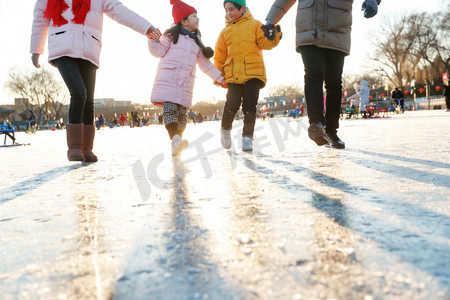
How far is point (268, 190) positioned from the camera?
1471 millimetres

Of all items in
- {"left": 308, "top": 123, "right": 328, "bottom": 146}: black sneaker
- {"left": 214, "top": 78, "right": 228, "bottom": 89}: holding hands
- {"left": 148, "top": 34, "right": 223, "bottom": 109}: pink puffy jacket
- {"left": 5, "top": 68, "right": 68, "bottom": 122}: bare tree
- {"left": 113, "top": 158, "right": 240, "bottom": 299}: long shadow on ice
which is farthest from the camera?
{"left": 5, "top": 68, "right": 68, "bottom": 122}: bare tree

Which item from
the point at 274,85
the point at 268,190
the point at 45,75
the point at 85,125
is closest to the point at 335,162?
the point at 268,190

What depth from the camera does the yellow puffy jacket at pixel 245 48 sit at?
3.48m

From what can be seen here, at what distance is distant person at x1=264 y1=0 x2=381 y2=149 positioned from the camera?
9.60 feet

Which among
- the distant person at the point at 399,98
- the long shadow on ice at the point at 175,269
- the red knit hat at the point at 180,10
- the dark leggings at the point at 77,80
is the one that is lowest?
the long shadow on ice at the point at 175,269

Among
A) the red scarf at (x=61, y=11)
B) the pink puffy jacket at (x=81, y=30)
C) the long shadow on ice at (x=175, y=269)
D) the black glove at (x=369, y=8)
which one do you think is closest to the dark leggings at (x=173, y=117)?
the pink puffy jacket at (x=81, y=30)

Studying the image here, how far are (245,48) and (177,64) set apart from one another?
62cm

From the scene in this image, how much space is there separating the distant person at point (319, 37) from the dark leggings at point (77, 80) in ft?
4.88

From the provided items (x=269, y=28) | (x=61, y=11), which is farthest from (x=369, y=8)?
(x=61, y=11)

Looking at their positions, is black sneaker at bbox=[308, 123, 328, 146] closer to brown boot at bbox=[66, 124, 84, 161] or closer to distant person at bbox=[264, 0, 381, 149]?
distant person at bbox=[264, 0, 381, 149]

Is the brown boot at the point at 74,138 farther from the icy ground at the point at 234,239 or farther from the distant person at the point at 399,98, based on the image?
the distant person at the point at 399,98

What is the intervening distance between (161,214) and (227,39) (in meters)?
2.75

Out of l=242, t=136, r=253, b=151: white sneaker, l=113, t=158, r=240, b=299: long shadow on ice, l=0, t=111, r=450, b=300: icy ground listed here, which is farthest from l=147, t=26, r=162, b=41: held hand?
l=113, t=158, r=240, b=299: long shadow on ice

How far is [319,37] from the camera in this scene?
2.92 meters
